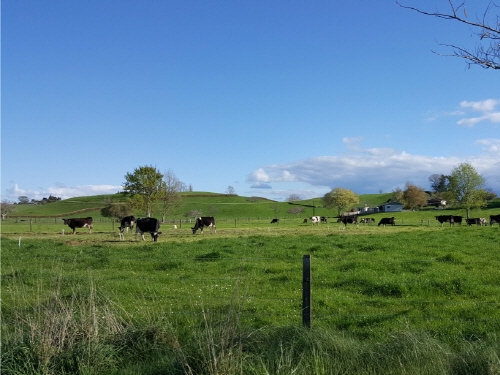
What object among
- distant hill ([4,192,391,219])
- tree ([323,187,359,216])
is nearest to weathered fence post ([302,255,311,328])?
distant hill ([4,192,391,219])

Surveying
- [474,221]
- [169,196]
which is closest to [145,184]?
[169,196]

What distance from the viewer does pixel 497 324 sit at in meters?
7.82

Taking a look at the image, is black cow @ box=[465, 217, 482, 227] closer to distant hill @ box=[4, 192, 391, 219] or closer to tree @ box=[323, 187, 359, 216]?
tree @ box=[323, 187, 359, 216]

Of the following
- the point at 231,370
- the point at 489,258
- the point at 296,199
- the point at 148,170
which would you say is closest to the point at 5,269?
the point at 231,370

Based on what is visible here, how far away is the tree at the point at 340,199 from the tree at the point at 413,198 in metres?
14.1

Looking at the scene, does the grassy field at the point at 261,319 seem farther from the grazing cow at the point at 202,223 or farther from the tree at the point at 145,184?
the tree at the point at 145,184

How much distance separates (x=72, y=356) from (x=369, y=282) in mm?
8101

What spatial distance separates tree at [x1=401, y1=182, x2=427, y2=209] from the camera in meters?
124

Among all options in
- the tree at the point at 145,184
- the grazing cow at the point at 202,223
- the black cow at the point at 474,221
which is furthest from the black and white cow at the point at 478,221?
the tree at the point at 145,184

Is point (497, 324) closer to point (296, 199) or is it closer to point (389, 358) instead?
point (389, 358)

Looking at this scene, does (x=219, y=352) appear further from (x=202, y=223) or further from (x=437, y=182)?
(x=437, y=182)

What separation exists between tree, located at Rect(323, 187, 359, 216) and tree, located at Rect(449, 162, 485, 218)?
43459 mm

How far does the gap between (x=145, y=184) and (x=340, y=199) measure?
213 ft

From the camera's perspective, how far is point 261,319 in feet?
28.7
